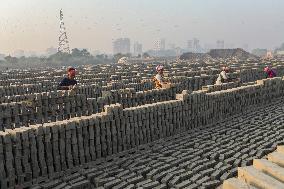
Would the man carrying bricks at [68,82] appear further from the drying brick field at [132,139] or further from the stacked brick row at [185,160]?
the stacked brick row at [185,160]

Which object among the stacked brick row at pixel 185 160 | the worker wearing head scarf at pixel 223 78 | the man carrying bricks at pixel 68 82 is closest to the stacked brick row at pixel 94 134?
the stacked brick row at pixel 185 160

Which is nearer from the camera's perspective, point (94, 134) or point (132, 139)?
point (94, 134)

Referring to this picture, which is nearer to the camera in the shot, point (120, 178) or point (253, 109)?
point (120, 178)

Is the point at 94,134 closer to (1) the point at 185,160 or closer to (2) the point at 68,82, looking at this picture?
(1) the point at 185,160

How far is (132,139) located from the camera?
8.36 metres

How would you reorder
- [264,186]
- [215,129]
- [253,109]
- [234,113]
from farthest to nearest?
[253,109] → [234,113] → [215,129] → [264,186]

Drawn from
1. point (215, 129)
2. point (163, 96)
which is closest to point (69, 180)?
point (215, 129)

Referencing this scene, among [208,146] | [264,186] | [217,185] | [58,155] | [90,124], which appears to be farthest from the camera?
[208,146]

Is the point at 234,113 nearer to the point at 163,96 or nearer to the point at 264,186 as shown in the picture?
the point at 163,96

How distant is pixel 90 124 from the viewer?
7.48 m

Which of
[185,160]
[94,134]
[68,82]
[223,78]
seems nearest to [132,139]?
[94,134]

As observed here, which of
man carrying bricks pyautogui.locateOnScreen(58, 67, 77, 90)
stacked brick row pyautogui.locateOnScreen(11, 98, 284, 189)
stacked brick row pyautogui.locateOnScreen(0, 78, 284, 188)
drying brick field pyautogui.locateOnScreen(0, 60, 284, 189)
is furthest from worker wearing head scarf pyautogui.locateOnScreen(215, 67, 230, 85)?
man carrying bricks pyautogui.locateOnScreen(58, 67, 77, 90)

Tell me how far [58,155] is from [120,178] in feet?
4.57

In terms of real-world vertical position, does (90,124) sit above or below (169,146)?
above
